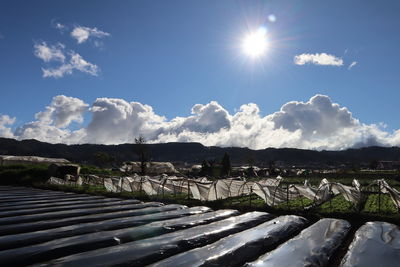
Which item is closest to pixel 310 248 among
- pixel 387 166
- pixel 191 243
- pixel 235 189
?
pixel 191 243

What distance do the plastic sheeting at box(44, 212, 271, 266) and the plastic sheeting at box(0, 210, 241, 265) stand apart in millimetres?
392

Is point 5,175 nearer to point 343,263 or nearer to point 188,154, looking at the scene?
point 343,263

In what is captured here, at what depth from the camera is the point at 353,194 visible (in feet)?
37.3

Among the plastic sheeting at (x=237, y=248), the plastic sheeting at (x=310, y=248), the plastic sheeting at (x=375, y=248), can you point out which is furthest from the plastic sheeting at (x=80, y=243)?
the plastic sheeting at (x=375, y=248)

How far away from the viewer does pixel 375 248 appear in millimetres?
4734

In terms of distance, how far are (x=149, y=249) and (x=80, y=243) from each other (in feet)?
3.90

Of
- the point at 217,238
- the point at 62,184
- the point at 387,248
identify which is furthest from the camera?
the point at 62,184

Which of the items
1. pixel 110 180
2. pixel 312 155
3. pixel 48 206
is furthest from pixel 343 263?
pixel 312 155

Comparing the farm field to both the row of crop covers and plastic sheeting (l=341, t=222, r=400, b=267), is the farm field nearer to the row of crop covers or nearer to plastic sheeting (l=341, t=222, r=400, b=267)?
plastic sheeting (l=341, t=222, r=400, b=267)

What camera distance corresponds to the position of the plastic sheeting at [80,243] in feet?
13.9

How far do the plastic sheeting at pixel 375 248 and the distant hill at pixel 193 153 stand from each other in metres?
104

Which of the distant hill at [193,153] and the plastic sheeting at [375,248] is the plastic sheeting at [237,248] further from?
the distant hill at [193,153]

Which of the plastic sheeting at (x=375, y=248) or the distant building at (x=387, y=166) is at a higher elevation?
the distant building at (x=387, y=166)

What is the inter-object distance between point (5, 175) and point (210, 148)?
134423 millimetres
